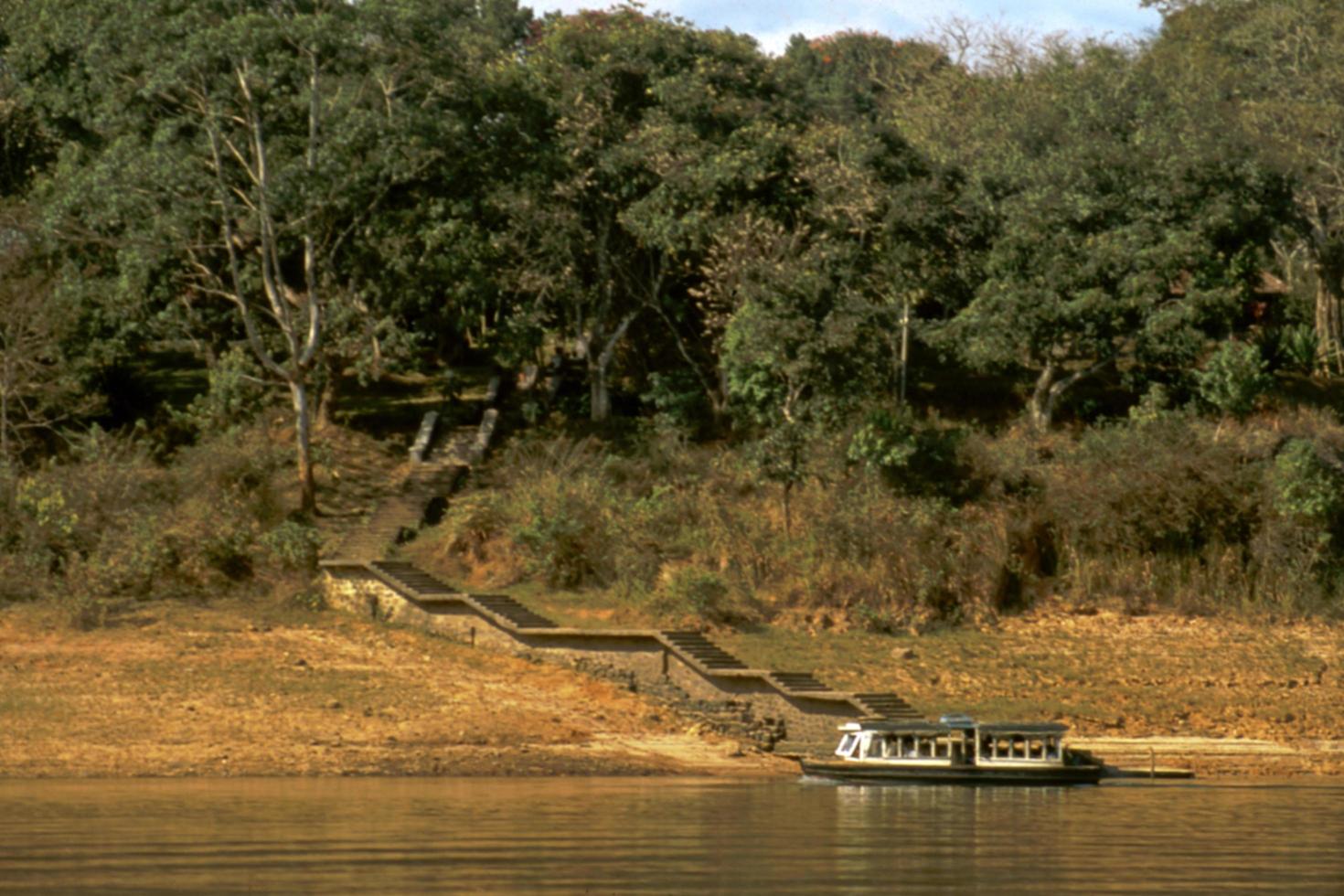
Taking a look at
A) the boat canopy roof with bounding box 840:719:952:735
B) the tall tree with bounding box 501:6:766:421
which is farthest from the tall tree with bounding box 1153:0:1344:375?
the boat canopy roof with bounding box 840:719:952:735

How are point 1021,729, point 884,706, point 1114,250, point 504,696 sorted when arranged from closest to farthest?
point 1021,729 < point 884,706 < point 504,696 < point 1114,250

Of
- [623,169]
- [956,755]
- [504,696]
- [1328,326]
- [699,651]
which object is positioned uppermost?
[623,169]

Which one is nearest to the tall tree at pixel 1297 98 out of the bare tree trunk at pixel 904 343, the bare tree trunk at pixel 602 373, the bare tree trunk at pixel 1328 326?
the bare tree trunk at pixel 1328 326

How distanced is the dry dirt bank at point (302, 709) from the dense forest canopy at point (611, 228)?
7.50 metres

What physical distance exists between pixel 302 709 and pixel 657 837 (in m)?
12.4

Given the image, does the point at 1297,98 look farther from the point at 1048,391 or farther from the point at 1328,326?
the point at 1048,391

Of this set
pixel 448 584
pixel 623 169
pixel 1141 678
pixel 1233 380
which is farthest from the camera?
pixel 623 169

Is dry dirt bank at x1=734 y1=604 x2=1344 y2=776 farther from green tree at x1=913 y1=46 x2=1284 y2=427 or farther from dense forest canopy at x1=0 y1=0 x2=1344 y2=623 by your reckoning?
green tree at x1=913 y1=46 x2=1284 y2=427

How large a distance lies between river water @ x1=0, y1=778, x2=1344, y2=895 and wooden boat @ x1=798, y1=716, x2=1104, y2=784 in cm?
31

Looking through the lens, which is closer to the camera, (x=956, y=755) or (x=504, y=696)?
(x=956, y=755)

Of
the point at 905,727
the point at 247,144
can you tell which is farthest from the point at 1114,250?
the point at 247,144

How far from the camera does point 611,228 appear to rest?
54750mm

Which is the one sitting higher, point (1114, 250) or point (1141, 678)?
point (1114, 250)

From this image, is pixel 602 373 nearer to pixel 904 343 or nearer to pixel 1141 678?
pixel 904 343
